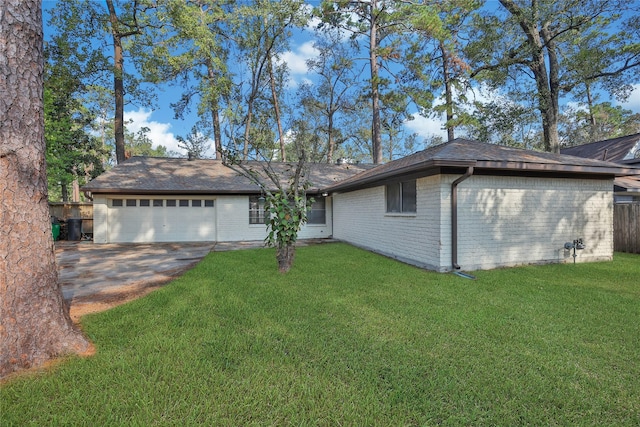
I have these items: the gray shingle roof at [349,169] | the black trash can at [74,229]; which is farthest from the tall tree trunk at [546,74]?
the black trash can at [74,229]

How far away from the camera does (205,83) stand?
16.5m

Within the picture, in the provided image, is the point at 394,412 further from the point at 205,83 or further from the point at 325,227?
the point at 205,83

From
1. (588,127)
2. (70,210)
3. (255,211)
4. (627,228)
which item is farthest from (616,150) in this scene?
(70,210)

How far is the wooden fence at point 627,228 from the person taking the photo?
341 inches

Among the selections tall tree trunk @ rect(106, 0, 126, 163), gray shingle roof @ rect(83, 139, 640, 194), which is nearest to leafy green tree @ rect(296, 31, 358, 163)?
gray shingle roof @ rect(83, 139, 640, 194)

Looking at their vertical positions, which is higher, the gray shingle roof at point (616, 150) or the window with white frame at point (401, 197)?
the gray shingle roof at point (616, 150)

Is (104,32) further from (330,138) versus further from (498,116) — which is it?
(498,116)

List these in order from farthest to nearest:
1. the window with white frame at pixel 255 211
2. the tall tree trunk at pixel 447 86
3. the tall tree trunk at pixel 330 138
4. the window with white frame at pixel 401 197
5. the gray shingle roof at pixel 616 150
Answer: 1. the tall tree trunk at pixel 330 138
2. the tall tree trunk at pixel 447 86
3. the gray shingle roof at pixel 616 150
4. the window with white frame at pixel 255 211
5. the window with white frame at pixel 401 197

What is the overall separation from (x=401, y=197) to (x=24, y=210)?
23.1 feet

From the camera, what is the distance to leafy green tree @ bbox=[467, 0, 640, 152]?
11.0 meters

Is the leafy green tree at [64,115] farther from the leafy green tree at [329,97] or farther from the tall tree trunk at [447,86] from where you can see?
the tall tree trunk at [447,86]

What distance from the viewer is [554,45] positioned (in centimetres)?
1230

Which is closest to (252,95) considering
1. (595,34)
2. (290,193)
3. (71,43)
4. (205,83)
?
(205,83)

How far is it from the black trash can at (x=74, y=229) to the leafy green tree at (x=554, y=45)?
737 inches
